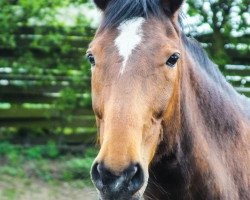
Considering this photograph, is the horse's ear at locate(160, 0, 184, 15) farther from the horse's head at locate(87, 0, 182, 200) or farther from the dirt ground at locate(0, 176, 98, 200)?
the dirt ground at locate(0, 176, 98, 200)

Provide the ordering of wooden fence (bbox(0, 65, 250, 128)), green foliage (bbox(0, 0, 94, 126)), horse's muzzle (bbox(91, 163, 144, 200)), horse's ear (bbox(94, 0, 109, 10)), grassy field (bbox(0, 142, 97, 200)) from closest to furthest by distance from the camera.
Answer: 1. horse's muzzle (bbox(91, 163, 144, 200))
2. horse's ear (bbox(94, 0, 109, 10))
3. grassy field (bbox(0, 142, 97, 200))
4. green foliage (bbox(0, 0, 94, 126))
5. wooden fence (bbox(0, 65, 250, 128))

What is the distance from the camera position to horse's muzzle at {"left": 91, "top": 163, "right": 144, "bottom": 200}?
3.15 metres

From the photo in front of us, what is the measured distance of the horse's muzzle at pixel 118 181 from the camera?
3146 millimetres

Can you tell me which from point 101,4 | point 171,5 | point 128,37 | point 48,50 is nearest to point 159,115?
point 128,37

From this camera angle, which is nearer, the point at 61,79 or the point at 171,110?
the point at 171,110

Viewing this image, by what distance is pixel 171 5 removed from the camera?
3.93m

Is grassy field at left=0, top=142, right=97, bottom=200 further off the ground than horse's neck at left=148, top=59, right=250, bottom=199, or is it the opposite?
horse's neck at left=148, top=59, right=250, bottom=199

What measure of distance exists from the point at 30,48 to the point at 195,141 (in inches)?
232

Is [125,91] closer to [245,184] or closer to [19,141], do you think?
[245,184]

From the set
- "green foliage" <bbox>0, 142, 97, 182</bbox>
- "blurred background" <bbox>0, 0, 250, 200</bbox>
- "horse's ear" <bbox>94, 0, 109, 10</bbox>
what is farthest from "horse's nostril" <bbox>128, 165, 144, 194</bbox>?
"green foliage" <bbox>0, 142, 97, 182</bbox>

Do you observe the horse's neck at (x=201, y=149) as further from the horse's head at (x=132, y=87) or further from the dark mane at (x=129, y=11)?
the dark mane at (x=129, y=11)

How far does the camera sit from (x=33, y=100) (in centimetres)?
965

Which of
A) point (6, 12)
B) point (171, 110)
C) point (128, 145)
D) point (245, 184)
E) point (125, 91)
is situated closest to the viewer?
point (128, 145)

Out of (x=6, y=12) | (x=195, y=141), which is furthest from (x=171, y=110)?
(x=6, y=12)
